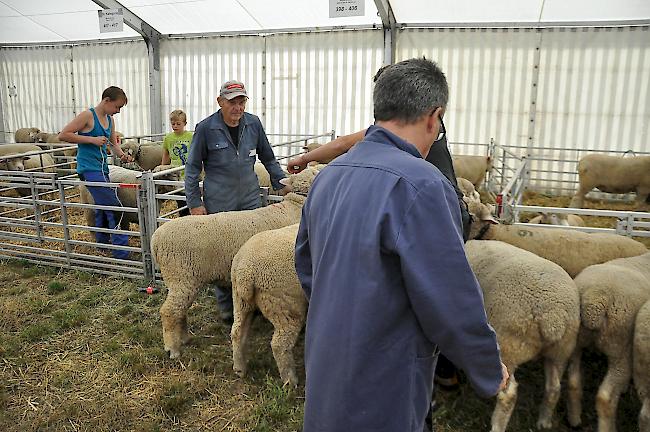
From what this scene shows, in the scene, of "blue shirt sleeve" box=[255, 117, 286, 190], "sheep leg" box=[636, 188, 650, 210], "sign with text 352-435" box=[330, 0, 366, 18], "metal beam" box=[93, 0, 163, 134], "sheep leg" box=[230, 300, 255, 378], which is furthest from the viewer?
"metal beam" box=[93, 0, 163, 134]

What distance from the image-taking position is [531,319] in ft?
9.56

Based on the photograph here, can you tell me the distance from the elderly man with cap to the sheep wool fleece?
293 cm

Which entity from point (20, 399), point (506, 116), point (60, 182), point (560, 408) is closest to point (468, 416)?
point (560, 408)

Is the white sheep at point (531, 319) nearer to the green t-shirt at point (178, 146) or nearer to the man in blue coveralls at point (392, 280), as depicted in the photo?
the man in blue coveralls at point (392, 280)

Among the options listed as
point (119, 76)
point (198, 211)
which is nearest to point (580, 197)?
point (198, 211)

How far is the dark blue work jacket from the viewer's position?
442 centimetres

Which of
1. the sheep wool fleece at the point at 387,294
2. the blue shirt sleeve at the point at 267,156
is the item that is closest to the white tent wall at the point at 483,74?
the blue shirt sleeve at the point at 267,156

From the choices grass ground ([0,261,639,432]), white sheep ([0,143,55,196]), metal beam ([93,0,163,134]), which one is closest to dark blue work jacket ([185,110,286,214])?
grass ground ([0,261,639,432])

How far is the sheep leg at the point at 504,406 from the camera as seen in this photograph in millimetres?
2979

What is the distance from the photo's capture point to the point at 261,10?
1000 centimetres

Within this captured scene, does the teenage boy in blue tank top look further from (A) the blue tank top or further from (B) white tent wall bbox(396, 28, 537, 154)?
(B) white tent wall bbox(396, 28, 537, 154)

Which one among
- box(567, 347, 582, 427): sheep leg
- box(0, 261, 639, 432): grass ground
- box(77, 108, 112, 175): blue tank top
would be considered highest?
box(77, 108, 112, 175): blue tank top

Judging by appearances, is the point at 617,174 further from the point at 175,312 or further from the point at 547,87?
the point at 175,312

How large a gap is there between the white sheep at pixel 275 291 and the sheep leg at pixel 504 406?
4.23 feet
